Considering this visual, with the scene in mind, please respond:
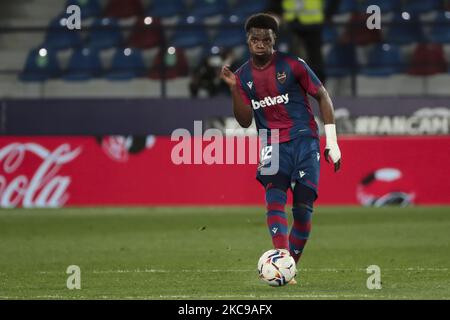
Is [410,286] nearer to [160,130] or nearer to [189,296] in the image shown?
[189,296]

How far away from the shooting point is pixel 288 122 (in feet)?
30.4

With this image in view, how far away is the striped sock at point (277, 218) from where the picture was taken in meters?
8.99

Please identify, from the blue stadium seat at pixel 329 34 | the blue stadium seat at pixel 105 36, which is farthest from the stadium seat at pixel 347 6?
the blue stadium seat at pixel 105 36

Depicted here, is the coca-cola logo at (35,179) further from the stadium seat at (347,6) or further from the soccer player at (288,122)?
the soccer player at (288,122)

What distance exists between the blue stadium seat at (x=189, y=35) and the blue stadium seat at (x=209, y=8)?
1084 millimetres

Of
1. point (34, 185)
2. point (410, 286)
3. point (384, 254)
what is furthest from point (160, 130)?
point (410, 286)

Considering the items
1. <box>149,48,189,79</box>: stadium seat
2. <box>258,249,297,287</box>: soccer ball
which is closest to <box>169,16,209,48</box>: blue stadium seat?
<box>149,48,189,79</box>: stadium seat

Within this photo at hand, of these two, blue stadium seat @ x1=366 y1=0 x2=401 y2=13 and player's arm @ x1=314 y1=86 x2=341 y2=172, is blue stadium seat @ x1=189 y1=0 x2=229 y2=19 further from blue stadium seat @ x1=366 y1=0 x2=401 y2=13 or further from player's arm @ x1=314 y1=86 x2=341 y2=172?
player's arm @ x1=314 y1=86 x2=341 y2=172

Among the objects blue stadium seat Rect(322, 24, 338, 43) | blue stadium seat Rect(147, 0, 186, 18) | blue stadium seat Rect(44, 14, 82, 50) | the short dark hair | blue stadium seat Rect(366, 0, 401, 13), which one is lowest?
the short dark hair

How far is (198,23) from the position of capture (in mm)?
19859

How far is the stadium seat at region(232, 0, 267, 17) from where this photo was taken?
67.7 ft

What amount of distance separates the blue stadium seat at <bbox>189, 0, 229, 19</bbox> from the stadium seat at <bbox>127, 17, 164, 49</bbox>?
1578 millimetres

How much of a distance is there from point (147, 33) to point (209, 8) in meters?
1.85

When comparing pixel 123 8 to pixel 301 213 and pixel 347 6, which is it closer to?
pixel 347 6
